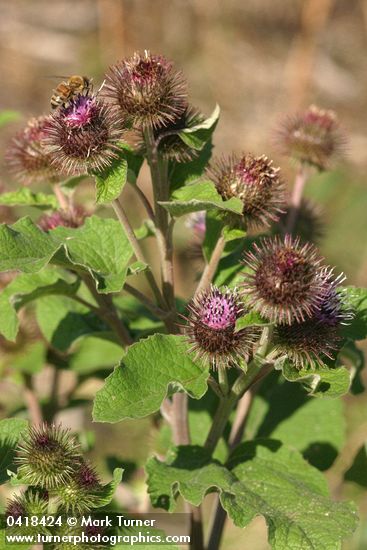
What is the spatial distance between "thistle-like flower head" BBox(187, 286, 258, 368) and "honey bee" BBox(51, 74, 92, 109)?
28.2 inches

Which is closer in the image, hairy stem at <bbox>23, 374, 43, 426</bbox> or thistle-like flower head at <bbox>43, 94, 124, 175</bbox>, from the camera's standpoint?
thistle-like flower head at <bbox>43, 94, 124, 175</bbox>

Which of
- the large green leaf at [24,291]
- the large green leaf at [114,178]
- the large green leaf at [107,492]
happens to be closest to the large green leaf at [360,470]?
the large green leaf at [107,492]

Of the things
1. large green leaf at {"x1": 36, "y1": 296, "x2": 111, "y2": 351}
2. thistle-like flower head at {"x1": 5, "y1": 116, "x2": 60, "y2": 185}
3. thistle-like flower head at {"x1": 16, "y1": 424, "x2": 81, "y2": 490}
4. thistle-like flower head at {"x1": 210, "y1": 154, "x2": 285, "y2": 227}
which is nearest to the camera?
thistle-like flower head at {"x1": 16, "y1": 424, "x2": 81, "y2": 490}

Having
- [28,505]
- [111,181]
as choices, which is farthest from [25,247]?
[28,505]

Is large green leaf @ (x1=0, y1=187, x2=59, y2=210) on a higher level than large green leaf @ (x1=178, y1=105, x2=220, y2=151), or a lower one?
higher

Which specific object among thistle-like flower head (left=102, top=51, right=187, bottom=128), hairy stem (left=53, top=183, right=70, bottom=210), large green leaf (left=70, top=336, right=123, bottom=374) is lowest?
large green leaf (left=70, top=336, right=123, bottom=374)

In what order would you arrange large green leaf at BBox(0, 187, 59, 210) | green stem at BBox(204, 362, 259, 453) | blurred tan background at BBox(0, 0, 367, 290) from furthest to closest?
blurred tan background at BBox(0, 0, 367, 290) < large green leaf at BBox(0, 187, 59, 210) < green stem at BBox(204, 362, 259, 453)

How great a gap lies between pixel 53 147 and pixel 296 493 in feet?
3.80

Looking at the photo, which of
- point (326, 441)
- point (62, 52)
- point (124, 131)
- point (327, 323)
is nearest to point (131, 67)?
point (124, 131)

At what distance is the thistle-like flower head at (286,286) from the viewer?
1.85 m

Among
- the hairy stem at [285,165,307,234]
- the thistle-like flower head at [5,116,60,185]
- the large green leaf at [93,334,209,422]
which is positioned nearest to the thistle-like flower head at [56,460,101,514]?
the large green leaf at [93,334,209,422]

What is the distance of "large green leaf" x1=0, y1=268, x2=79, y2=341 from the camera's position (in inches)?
91.6

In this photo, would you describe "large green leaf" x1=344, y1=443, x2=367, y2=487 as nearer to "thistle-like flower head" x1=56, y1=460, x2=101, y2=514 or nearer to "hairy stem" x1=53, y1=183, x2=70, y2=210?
"thistle-like flower head" x1=56, y1=460, x2=101, y2=514

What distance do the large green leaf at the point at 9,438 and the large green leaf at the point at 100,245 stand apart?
459mm
